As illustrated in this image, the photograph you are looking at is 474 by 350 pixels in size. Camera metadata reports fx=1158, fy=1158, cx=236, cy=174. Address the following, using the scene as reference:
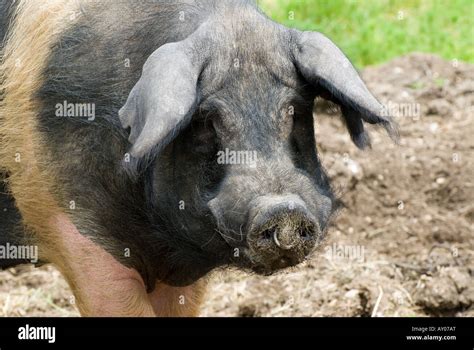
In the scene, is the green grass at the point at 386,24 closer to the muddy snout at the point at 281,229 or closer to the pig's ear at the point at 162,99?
the pig's ear at the point at 162,99

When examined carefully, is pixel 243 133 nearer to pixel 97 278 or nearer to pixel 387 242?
pixel 97 278

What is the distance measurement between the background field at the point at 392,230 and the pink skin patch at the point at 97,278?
0.71m

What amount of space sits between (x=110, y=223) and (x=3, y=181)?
2.69 feet

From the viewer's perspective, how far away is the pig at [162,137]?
16.2 feet

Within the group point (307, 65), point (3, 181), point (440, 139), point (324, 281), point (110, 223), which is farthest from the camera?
point (440, 139)

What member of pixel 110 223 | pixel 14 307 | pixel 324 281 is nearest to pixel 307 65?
pixel 110 223

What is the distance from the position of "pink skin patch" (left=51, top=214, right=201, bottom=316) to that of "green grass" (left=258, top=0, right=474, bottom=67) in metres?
5.15

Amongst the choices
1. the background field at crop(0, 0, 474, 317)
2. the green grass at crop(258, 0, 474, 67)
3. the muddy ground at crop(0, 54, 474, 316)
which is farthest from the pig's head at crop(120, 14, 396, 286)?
the green grass at crop(258, 0, 474, 67)

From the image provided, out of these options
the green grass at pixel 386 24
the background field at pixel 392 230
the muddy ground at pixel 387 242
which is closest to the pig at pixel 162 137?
the background field at pixel 392 230

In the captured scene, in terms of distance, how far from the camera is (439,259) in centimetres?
767

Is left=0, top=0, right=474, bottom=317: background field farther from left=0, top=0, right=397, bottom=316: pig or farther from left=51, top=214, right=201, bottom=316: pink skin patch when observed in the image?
left=0, top=0, right=397, bottom=316: pig

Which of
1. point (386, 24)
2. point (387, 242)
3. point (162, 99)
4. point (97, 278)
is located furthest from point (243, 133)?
point (386, 24)
